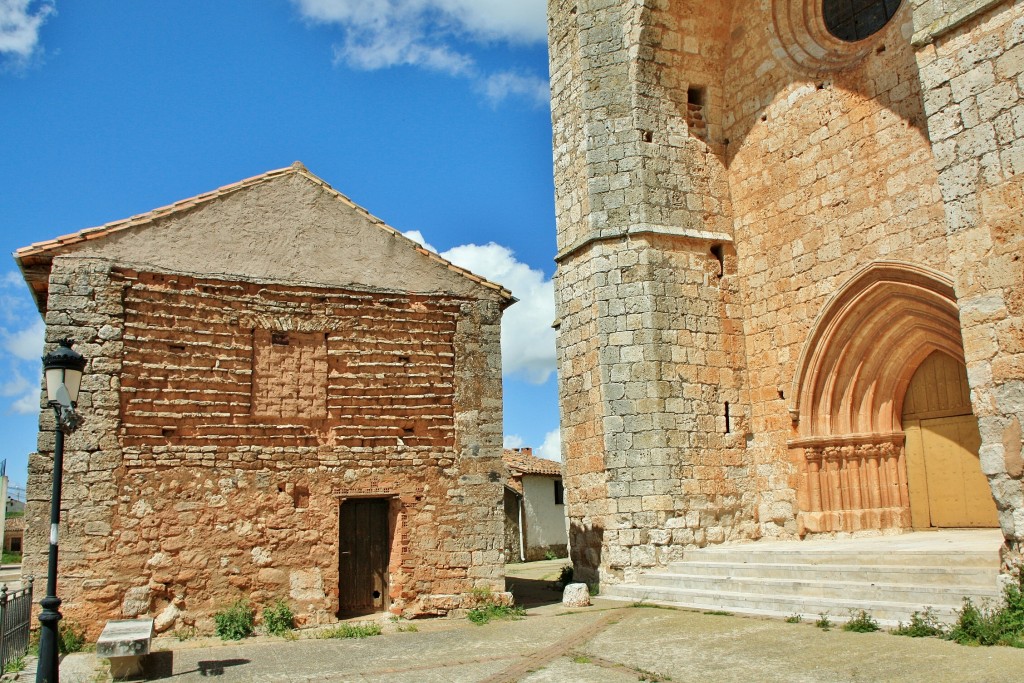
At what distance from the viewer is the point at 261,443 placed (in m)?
10.1

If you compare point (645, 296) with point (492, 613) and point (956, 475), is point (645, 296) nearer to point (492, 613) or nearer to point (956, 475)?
point (956, 475)

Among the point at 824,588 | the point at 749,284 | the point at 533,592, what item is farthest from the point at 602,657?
the point at 749,284

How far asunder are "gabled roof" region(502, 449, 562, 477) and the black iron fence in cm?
1713

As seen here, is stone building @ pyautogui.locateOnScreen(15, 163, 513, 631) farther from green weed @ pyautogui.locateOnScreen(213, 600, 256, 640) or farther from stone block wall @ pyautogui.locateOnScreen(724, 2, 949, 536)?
stone block wall @ pyautogui.locateOnScreen(724, 2, 949, 536)

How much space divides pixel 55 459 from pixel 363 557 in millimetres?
4865

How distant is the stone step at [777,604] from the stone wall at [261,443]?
2059 millimetres

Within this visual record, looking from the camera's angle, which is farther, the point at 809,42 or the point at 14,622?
the point at 809,42

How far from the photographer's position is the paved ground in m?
6.24

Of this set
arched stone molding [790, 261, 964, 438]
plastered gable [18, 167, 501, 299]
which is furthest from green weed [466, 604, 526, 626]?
arched stone molding [790, 261, 964, 438]

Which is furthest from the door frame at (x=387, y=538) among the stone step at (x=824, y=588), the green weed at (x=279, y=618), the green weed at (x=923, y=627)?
the green weed at (x=923, y=627)

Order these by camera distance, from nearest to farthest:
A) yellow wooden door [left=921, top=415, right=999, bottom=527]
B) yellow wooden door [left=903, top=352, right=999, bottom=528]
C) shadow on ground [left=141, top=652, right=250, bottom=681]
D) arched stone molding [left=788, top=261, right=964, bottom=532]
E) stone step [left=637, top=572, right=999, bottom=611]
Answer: shadow on ground [left=141, top=652, right=250, bottom=681], stone step [left=637, top=572, right=999, bottom=611], yellow wooden door [left=921, top=415, right=999, bottom=527], yellow wooden door [left=903, top=352, right=999, bottom=528], arched stone molding [left=788, top=261, right=964, bottom=532]

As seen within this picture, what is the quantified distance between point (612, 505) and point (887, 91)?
6.84 metres

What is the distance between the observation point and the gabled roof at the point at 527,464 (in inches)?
1011

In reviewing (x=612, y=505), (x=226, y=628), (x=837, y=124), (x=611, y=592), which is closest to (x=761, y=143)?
(x=837, y=124)
